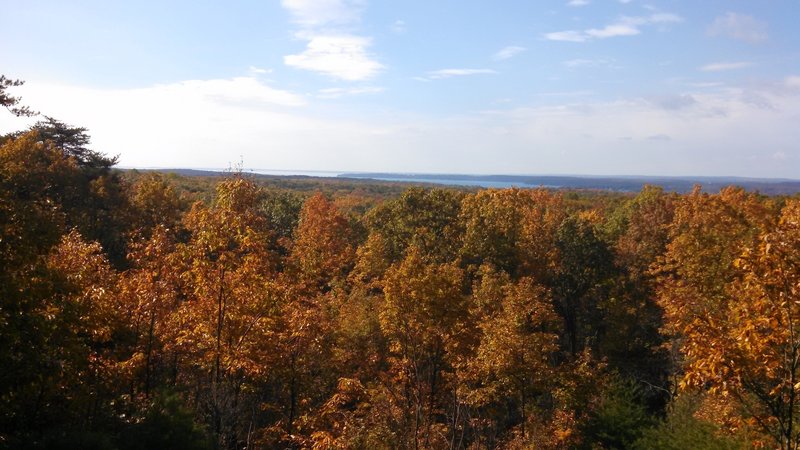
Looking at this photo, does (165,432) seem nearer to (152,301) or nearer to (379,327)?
(152,301)

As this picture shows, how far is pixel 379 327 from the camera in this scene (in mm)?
23000

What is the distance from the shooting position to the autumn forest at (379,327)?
10336 millimetres

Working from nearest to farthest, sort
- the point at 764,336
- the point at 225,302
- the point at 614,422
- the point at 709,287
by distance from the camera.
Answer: the point at 764,336
the point at 225,302
the point at 614,422
the point at 709,287

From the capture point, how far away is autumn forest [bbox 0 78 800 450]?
407 inches

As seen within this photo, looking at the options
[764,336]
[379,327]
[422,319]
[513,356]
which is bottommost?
[379,327]

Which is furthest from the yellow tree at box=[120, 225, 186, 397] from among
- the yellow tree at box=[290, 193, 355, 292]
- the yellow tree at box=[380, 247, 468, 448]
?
the yellow tree at box=[290, 193, 355, 292]

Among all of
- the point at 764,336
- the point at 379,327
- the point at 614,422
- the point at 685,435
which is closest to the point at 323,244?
the point at 379,327

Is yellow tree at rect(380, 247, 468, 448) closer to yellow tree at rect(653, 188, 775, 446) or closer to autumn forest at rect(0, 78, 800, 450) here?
autumn forest at rect(0, 78, 800, 450)

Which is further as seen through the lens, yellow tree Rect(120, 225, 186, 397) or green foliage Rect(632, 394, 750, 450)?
green foliage Rect(632, 394, 750, 450)

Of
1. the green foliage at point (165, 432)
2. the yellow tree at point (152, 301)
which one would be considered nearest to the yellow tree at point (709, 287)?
the green foliage at point (165, 432)

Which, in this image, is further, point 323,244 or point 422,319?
point 323,244

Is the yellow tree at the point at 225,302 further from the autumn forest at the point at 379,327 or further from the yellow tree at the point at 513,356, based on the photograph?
the yellow tree at the point at 513,356

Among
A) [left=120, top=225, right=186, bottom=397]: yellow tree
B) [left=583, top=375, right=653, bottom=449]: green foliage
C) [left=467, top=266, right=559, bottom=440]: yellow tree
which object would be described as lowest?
[left=583, top=375, right=653, bottom=449]: green foliage

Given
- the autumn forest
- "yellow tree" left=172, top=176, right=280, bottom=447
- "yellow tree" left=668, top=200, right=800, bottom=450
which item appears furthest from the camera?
"yellow tree" left=172, top=176, right=280, bottom=447
